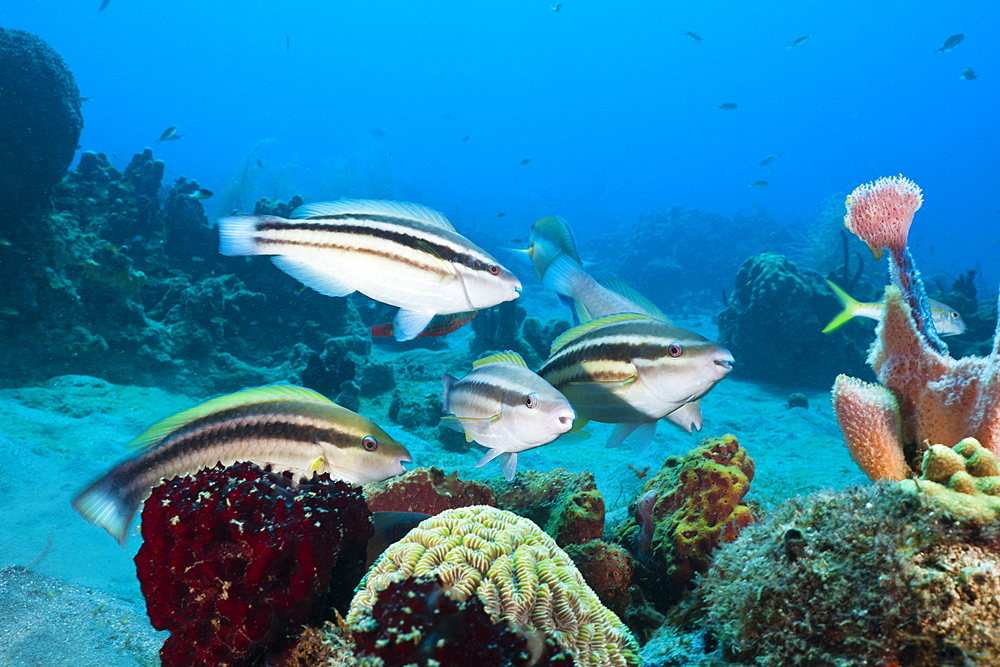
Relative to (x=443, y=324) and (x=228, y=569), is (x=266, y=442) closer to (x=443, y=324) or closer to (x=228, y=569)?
(x=228, y=569)

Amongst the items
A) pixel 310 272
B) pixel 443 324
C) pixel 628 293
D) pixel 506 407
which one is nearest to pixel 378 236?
A: pixel 310 272

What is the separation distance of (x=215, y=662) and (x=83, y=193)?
1443 centimetres

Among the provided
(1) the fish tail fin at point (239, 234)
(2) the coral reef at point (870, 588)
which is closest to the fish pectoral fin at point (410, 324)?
(1) the fish tail fin at point (239, 234)

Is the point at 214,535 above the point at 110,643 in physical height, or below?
above

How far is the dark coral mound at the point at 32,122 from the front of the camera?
8.56 m

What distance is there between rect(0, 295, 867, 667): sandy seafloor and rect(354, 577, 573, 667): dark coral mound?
4.67 feet

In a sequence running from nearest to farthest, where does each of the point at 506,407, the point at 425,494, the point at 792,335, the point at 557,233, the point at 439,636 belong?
the point at 439,636 < the point at 506,407 < the point at 557,233 < the point at 425,494 < the point at 792,335

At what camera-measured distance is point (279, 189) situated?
2598cm

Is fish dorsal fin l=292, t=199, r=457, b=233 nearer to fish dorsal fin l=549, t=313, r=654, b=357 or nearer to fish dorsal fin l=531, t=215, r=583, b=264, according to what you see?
fish dorsal fin l=531, t=215, r=583, b=264

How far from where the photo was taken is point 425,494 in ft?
9.79

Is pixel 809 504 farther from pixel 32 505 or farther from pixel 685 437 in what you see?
pixel 685 437

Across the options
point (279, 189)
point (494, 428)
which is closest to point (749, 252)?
point (279, 189)

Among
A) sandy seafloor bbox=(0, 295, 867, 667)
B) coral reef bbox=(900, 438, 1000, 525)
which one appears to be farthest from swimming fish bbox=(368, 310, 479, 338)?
coral reef bbox=(900, 438, 1000, 525)

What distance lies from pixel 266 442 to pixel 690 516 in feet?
7.98
